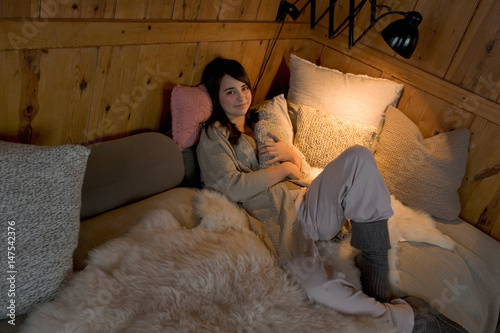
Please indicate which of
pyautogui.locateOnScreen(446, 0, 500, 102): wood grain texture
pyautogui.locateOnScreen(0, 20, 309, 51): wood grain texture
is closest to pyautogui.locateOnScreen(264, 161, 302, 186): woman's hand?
pyautogui.locateOnScreen(0, 20, 309, 51): wood grain texture

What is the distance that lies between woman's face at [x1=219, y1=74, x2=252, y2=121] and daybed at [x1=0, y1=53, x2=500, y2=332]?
0.74 ft

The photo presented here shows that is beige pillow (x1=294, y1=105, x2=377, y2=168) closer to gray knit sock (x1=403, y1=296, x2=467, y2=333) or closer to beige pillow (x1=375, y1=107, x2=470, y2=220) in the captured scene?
beige pillow (x1=375, y1=107, x2=470, y2=220)

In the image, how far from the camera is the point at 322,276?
4.43 ft

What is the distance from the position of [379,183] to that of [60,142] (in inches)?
46.5

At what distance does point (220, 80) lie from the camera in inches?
69.9

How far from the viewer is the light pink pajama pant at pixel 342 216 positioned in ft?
4.27

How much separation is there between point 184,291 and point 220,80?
3.26ft

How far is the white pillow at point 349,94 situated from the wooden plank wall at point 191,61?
5.7 inches

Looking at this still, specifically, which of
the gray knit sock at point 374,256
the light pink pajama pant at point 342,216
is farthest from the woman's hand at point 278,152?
the gray knit sock at point 374,256

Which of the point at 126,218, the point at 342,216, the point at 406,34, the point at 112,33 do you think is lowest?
the point at 126,218

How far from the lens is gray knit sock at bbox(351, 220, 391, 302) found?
1.45 metres

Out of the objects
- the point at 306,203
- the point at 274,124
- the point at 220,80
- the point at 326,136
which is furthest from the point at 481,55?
the point at 220,80

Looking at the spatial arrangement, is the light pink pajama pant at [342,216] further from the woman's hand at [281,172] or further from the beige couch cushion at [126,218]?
the beige couch cushion at [126,218]

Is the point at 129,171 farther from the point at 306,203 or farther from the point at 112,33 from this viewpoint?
the point at 306,203
